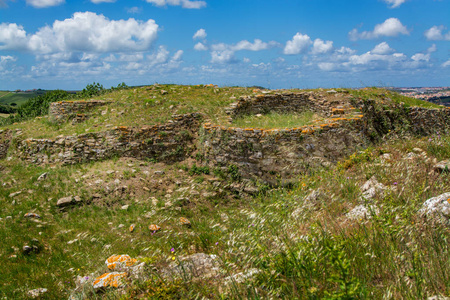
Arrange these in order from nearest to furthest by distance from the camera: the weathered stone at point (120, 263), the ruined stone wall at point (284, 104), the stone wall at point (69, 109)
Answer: the weathered stone at point (120, 263)
the ruined stone wall at point (284, 104)
the stone wall at point (69, 109)

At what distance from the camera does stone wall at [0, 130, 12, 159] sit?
12227 mm

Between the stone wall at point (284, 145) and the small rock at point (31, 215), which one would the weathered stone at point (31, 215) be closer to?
the small rock at point (31, 215)

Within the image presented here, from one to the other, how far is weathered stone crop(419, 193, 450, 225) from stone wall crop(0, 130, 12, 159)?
15399 mm

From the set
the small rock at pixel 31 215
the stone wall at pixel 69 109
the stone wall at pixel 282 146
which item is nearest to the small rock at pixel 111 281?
the small rock at pixel 31 215

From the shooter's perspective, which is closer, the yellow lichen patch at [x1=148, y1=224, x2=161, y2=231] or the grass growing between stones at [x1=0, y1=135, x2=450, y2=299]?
the grass growing between stones at [x1=0, y1=135, x2=450, y2=299]

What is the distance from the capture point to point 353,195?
12.7ft

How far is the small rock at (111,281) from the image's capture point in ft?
10.3

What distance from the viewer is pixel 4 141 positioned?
12.5 meters

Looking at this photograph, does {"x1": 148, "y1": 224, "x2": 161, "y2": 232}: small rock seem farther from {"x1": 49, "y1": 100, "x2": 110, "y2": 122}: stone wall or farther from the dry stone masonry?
{"x1": 49, "y1": 100, "x2": 110, "y2": 122}: stone wall

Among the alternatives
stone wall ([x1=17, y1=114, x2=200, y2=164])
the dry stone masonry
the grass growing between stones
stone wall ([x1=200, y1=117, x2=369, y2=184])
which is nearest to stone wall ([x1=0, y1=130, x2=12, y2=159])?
the dry stone masonry

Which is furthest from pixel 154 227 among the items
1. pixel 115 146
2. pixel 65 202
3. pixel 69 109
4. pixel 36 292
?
pixel 69 109

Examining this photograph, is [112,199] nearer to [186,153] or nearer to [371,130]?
[186,153]

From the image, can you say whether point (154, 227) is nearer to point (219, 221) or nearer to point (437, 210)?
point (219, 221)

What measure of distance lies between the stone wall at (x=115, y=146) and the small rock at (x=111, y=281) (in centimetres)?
753
